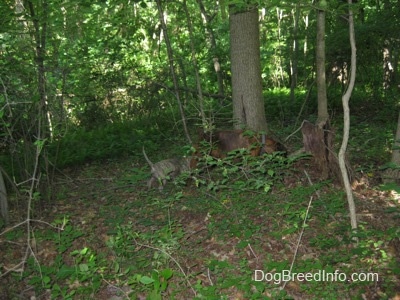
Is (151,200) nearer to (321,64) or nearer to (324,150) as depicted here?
(324,150)

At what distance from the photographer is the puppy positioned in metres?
5.59

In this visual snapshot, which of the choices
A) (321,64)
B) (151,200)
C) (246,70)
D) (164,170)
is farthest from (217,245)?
(321,64)

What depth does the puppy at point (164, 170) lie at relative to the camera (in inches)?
220

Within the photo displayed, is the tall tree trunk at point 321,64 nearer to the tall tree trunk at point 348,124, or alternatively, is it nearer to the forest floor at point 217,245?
the forest floor at point 217,245

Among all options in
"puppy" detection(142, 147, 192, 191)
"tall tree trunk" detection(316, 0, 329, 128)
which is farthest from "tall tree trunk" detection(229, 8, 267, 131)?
"puppy" detection(142, 147, 192, 191)

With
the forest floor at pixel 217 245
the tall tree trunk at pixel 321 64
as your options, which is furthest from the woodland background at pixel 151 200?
the tall tree trunk at pixel 321 64

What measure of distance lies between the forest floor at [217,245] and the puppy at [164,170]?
0.85ft

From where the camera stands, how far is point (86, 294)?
371 centimetres

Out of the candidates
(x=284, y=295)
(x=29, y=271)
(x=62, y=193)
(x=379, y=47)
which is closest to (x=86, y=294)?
(x=29, y=271)

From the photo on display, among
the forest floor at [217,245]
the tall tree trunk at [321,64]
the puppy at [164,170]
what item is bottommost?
the forest floor at [217,245]

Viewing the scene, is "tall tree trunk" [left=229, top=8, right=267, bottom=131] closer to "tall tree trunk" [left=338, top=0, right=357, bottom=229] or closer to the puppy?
the puppy

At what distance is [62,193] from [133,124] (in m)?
3.06

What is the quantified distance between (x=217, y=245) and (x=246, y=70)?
2779 mm

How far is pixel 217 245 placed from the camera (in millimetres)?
4102
